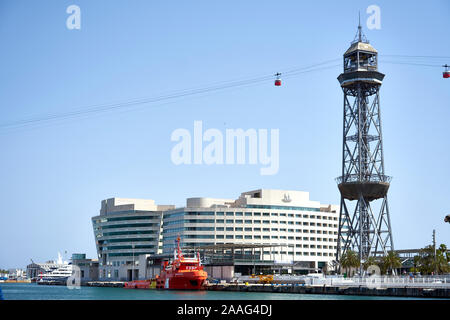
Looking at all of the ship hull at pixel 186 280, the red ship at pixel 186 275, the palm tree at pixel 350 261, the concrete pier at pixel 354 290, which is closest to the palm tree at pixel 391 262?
the palm tree at pixel 350 261

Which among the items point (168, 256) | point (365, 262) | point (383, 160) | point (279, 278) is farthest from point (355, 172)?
point (168, 256)

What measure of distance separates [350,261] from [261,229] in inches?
2087

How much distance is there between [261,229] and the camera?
18575 centimetres

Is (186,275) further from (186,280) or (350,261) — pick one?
(350,261)

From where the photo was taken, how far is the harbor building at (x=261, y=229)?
181000 millimetres

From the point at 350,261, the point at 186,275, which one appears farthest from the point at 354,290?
the point at 350,261

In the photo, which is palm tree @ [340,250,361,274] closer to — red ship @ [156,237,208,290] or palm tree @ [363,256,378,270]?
palm tree @ [363,256,378,270]

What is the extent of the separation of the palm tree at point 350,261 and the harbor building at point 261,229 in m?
38.3

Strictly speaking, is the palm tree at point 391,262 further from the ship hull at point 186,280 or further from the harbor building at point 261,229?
the harbor building at point 261,229
